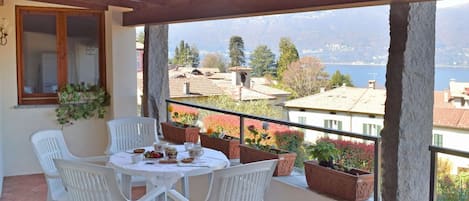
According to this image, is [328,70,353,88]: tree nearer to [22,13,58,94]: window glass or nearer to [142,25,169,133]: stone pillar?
[142,25,169,133]: stone pillar

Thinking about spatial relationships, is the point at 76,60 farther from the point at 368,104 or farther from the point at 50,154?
the point at 368,104

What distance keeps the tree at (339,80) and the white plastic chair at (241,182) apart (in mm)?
3754

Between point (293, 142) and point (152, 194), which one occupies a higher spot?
point (293, 142)

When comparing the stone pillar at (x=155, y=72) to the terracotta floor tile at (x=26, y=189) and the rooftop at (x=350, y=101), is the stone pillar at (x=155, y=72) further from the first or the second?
the rooftop at (x=350, y=101)

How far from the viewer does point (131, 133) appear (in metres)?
4.91

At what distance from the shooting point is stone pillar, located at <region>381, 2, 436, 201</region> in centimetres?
276

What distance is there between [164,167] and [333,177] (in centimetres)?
116

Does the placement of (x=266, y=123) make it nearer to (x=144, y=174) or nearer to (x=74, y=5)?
(x=144, y=174)

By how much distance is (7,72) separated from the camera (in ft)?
19.7

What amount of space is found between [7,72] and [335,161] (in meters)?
4.32

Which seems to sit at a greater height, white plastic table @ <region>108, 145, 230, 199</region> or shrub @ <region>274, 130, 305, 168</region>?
shrub @ <region>274, 130, 305, 168</region>

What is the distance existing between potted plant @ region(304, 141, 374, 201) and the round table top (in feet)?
2.09

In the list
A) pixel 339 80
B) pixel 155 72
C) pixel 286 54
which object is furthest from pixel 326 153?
pixel 286 54

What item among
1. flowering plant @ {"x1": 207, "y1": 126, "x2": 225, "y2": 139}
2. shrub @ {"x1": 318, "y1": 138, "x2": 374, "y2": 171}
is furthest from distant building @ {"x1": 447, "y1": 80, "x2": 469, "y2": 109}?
flowering plant @ {"x1": 207, "y1": 126, "x2": 225, "y2": 139}
